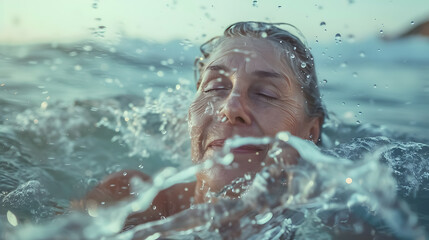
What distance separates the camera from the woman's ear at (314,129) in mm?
1924

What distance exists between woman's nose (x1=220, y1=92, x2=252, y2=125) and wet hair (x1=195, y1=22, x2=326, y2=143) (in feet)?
0.92

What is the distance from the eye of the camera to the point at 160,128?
2.85 m

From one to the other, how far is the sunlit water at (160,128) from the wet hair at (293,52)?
23 centimetres

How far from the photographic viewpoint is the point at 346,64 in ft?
9.09

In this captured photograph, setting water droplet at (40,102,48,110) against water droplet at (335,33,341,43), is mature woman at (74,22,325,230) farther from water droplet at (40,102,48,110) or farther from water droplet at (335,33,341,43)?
water droplet at (40,102,48,110)

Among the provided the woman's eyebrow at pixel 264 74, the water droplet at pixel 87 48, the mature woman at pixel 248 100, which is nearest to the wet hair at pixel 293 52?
the mature woman at pixel 248 100

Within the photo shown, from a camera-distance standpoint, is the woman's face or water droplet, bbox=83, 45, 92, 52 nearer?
the woman's face

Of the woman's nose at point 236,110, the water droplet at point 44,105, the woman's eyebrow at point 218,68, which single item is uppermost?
the woman's eyebrow at point 218,68

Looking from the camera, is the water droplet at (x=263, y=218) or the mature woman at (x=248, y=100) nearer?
the water droplet at (x=263, y=218)

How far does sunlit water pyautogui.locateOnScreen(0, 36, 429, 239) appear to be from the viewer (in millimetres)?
1687

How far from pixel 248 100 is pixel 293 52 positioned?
1.12 feet

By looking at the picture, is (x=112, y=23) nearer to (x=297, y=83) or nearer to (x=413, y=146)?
(x=297, y=83)

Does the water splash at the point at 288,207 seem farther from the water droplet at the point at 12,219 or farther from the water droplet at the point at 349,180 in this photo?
the water droplet at the point at 12,219

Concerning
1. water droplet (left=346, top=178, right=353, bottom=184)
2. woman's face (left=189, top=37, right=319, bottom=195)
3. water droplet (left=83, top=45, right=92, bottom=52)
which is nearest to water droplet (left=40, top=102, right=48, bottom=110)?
water droplet (left=83, top=45, right=92, bottom=52)
